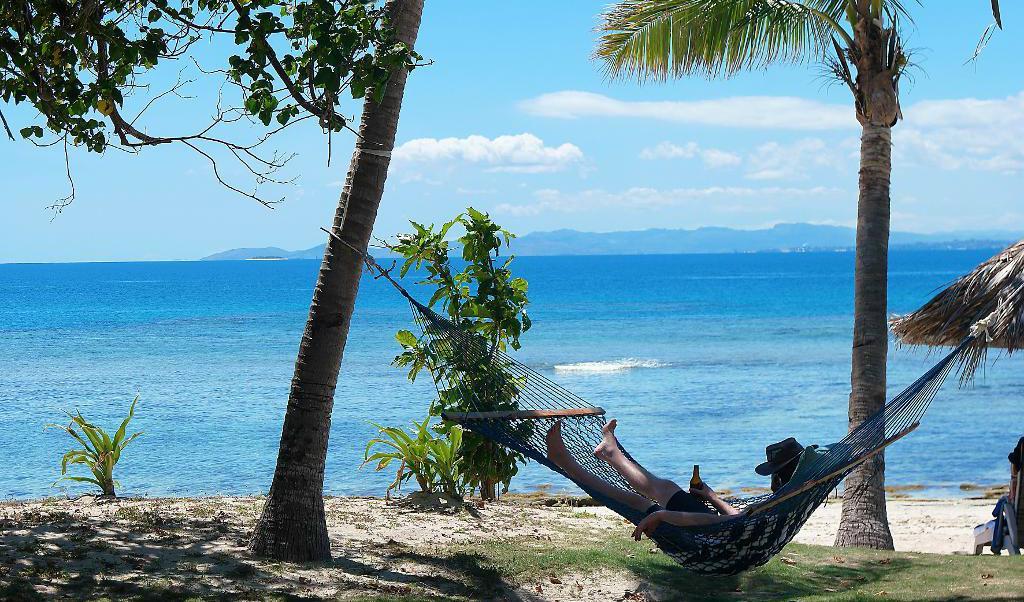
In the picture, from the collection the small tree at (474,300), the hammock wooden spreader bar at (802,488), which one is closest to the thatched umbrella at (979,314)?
the hammock wooden spreader bar at (802,488)

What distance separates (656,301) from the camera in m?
44.6

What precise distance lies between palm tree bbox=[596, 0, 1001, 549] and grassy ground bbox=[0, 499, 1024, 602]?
1.45 feet

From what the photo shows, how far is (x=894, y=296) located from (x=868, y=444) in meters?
47.6

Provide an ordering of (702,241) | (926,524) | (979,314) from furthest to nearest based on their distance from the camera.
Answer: (702,241)
(926,524)
(979,314)

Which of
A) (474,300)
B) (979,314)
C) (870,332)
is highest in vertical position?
(979,314)

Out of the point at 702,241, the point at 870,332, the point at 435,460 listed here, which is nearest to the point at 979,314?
the point at 870,332

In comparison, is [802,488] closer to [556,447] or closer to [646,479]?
[646,479]

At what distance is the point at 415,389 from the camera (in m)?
16.7

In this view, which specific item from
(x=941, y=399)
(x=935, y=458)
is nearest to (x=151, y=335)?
(x=941, y=399)

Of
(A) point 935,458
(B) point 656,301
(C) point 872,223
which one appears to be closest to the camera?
(C) point 872,223

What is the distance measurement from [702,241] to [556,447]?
177001 mm

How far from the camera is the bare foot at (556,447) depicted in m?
4.12

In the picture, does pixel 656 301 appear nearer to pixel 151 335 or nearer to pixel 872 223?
pixel 151 335

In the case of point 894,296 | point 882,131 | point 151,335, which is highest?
point 894,296
